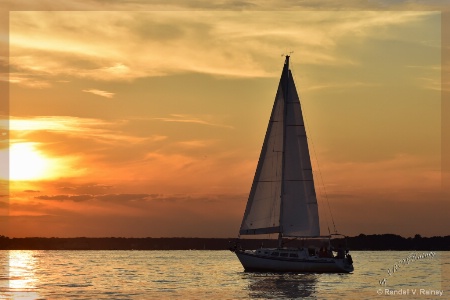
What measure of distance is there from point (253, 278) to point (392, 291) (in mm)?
17003

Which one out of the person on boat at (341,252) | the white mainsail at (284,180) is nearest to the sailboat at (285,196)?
the white mainsail at (284,180)

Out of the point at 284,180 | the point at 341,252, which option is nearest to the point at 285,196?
the point at 284,180

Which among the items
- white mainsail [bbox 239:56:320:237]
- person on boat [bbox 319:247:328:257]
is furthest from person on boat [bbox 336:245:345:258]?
white mainsail [bbox 239:56:320:237]

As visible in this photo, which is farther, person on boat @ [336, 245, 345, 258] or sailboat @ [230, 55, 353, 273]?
person on boat @ [336, 245, 345, 258]

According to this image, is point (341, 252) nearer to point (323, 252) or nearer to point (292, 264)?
point (323, 252)

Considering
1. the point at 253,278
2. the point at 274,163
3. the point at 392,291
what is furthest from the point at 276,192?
the point at 392,291

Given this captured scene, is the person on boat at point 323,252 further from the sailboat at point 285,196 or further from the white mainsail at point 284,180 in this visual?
the white mainsail at point 284,180

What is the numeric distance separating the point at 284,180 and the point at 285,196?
1.77 meters

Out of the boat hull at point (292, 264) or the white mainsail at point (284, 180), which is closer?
the boat hull at point (292, 264)

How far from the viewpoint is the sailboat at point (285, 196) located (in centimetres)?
8981

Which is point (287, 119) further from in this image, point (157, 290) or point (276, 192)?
point (157, 290)

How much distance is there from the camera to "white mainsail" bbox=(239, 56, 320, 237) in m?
90.0

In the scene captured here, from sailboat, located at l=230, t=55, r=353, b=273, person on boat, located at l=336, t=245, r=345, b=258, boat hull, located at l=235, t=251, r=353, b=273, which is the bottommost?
boat hull, located at l=235, t=251, r=353, b=273

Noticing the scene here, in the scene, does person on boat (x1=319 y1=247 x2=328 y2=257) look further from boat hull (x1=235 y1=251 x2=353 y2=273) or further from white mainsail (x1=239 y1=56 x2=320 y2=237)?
white mainsail (x1=239 y1=56 x2=320 y2=237)
